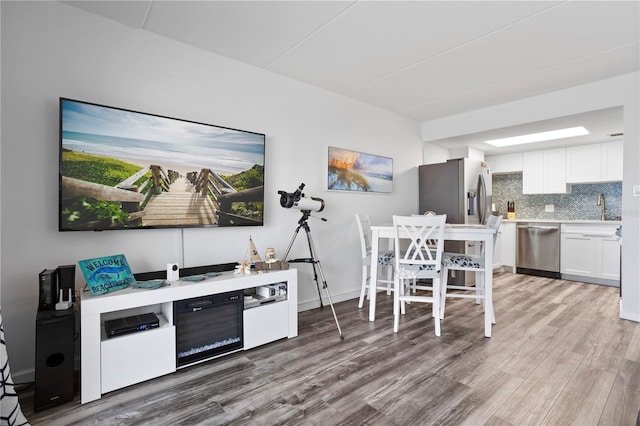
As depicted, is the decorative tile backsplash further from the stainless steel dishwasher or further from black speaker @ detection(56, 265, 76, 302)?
black speaker @ detection(56, 265, 76, 302)

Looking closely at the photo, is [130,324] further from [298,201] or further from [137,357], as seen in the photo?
[298,201]

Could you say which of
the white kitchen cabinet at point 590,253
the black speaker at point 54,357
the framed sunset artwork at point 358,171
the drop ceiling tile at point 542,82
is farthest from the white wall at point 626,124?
the black speaker at point 54,357

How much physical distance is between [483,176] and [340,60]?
3042 mm

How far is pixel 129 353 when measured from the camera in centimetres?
193

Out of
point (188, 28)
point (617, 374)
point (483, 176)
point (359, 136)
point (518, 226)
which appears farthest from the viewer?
point (518, 226)

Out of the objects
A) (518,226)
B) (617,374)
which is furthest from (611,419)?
(518,226)

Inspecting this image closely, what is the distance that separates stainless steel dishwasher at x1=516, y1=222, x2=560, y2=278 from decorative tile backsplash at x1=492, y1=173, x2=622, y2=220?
72 cm

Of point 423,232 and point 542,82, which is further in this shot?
point 542,82

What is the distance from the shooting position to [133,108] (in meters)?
2.38

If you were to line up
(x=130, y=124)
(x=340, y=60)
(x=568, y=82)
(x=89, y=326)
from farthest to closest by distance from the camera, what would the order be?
(x=568, y=82), (x=340, y=60), (x=130, y=124), (x=89, y=326)

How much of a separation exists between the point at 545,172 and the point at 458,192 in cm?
221

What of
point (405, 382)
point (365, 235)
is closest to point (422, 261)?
point (365, 235)

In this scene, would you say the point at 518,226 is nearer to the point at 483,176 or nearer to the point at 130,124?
the point at 483,176

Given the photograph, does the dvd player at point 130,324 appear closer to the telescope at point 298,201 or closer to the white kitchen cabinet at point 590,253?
the telescope at point 298,201
